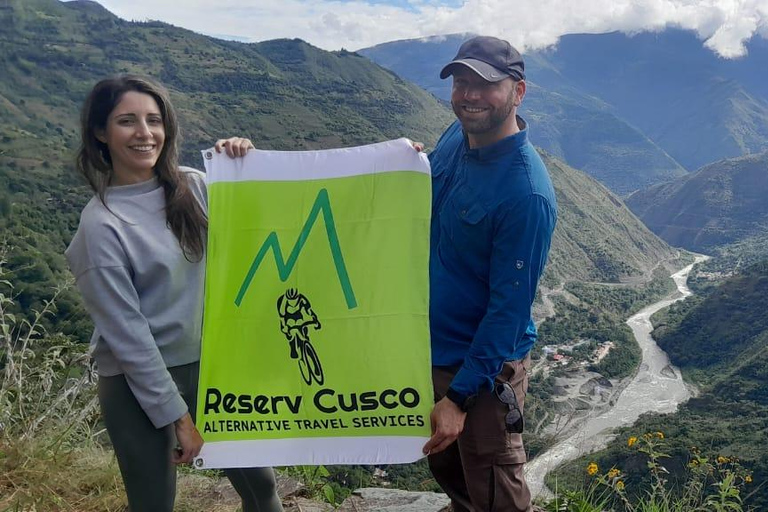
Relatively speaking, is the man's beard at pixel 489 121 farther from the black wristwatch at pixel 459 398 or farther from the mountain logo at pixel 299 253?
the black wristwatch at pixel 459 398

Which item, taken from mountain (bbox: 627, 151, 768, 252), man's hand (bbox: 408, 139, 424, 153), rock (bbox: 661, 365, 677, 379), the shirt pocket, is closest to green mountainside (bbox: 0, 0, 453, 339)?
man's hand (bbox: 408, 139, 424, 153)

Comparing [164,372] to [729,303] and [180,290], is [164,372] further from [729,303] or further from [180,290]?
[729,303]

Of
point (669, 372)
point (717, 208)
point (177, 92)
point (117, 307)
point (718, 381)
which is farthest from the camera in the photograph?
point (717, 208)

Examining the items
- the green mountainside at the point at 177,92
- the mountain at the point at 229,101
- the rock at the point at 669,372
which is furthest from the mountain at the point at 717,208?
A: the rock at the point at 669,372

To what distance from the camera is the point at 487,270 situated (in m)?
2.28

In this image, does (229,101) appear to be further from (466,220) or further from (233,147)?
(466,220)

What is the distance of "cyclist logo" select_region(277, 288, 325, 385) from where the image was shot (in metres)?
2.27

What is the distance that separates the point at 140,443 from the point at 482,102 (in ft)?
5.38

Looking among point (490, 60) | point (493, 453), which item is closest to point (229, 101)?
point (490, 60)

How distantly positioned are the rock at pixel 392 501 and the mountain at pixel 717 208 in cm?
11700

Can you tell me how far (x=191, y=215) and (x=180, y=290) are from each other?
0.86 ft

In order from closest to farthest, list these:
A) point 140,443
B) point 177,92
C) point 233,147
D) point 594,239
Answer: point 140,443 → point 233,147 → point 177,92 → point 594,239

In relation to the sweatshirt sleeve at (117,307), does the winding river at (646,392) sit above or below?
below

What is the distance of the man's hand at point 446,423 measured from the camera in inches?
85.1
